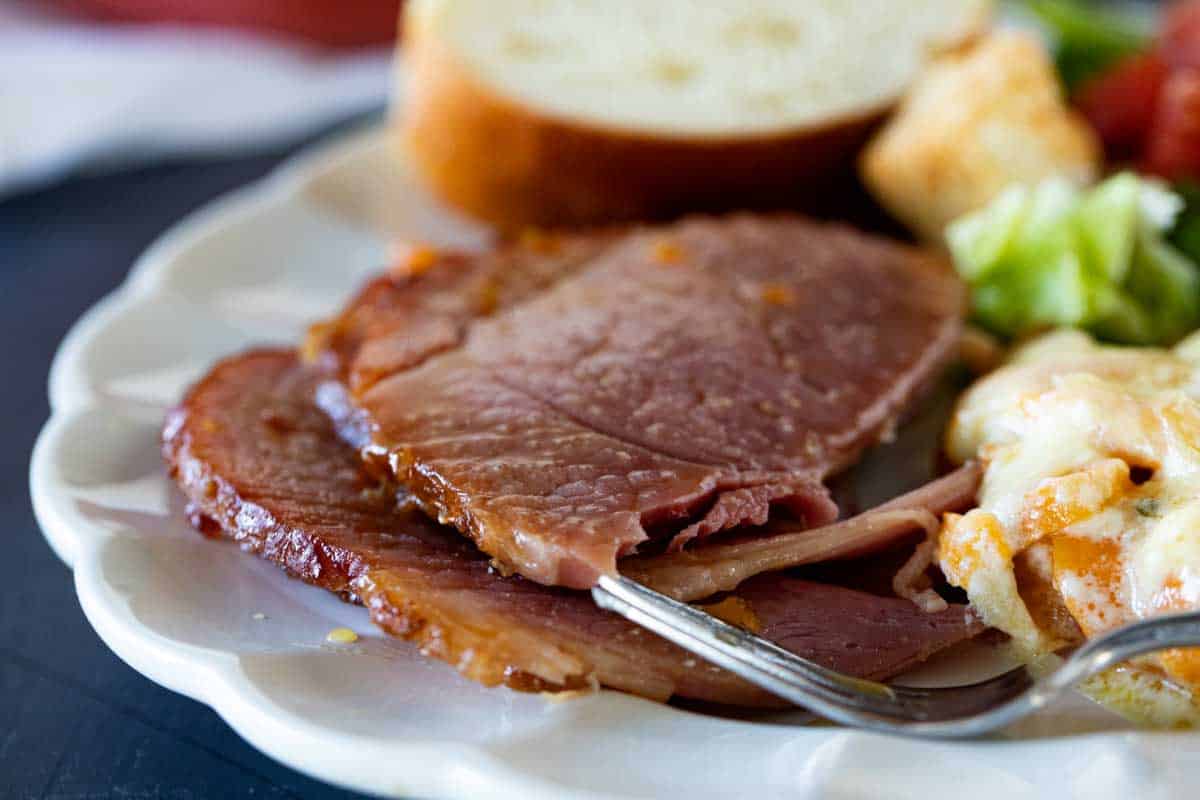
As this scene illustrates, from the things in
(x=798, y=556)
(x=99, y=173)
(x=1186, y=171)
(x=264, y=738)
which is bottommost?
(x=99, y=173)

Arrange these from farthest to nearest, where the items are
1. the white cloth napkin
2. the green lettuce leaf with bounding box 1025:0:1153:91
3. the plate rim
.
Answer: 1. the white cloth napkin
2. the green lettuce leaf with bounding box 1025:0:1153:91
3. the plate rim

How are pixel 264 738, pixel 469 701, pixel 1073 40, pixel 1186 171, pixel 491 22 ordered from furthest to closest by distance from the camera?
1. pixel 1073 40
2. pixel 491 22
3. pixel 1186 171
4. pixel 469 701
5. pixel 264 738

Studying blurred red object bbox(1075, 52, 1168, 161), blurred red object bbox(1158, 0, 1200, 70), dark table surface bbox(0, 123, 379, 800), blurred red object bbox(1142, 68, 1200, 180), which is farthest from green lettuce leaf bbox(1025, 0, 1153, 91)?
dark table surface bbox(0, 123, 379, 800)

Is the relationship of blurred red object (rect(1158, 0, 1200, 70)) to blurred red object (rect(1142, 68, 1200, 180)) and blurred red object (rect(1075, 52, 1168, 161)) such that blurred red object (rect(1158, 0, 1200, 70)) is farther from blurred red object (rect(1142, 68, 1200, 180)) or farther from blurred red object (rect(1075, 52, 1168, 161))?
blurred red object (rect(1142, 68, 1200, 180))

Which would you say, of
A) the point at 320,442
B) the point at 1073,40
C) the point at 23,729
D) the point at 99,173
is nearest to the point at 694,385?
the point at 320,442

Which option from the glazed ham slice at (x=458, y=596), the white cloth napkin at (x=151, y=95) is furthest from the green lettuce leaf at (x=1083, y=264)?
the white cloth napkin at (x=151, y=95)

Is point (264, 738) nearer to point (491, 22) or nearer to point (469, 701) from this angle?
point (469, 701)
